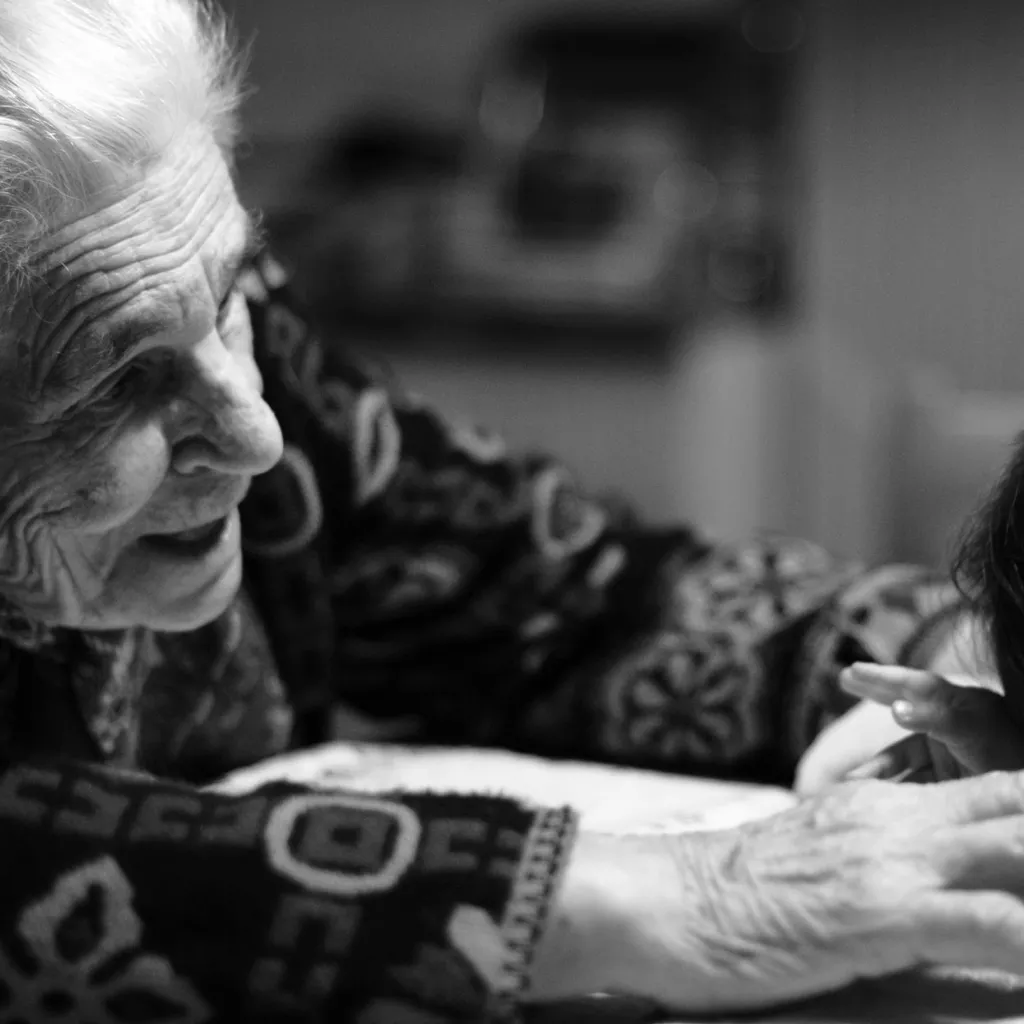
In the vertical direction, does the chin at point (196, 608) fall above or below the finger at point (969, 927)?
above

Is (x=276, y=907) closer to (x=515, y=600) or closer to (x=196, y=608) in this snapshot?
(x=196, y=608)

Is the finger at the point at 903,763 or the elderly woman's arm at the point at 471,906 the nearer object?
the elderly woman's arm at the point at 471,906

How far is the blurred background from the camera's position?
3.04 m

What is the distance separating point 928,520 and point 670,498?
1333 mm

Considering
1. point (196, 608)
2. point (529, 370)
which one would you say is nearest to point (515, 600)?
point (196, 608)

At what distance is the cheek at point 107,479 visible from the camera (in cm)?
62

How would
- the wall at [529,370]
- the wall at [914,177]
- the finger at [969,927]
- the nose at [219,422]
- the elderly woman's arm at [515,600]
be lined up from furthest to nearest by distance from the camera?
the wall at [914,177] → the wall at [529,370] → the elderly woman's arm at [515,600] → the nose at [219,422] → the finger at [969,927]

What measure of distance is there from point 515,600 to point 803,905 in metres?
0.53

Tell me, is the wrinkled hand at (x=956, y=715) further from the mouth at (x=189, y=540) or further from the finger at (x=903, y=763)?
the mouth at (x=189, y=540)

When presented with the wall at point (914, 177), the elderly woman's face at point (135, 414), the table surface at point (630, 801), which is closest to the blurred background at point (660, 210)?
the wall at point (914, 177)

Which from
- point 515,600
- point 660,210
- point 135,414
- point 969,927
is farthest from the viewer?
point 660,210

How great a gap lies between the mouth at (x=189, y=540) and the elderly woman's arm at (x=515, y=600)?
221 mm

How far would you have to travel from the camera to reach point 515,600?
3.44ft

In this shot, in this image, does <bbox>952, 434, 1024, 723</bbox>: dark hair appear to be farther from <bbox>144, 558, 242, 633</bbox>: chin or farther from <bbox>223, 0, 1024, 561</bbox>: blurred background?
<bbox>223, 0, 1024, 561</bbox>: blurred background
